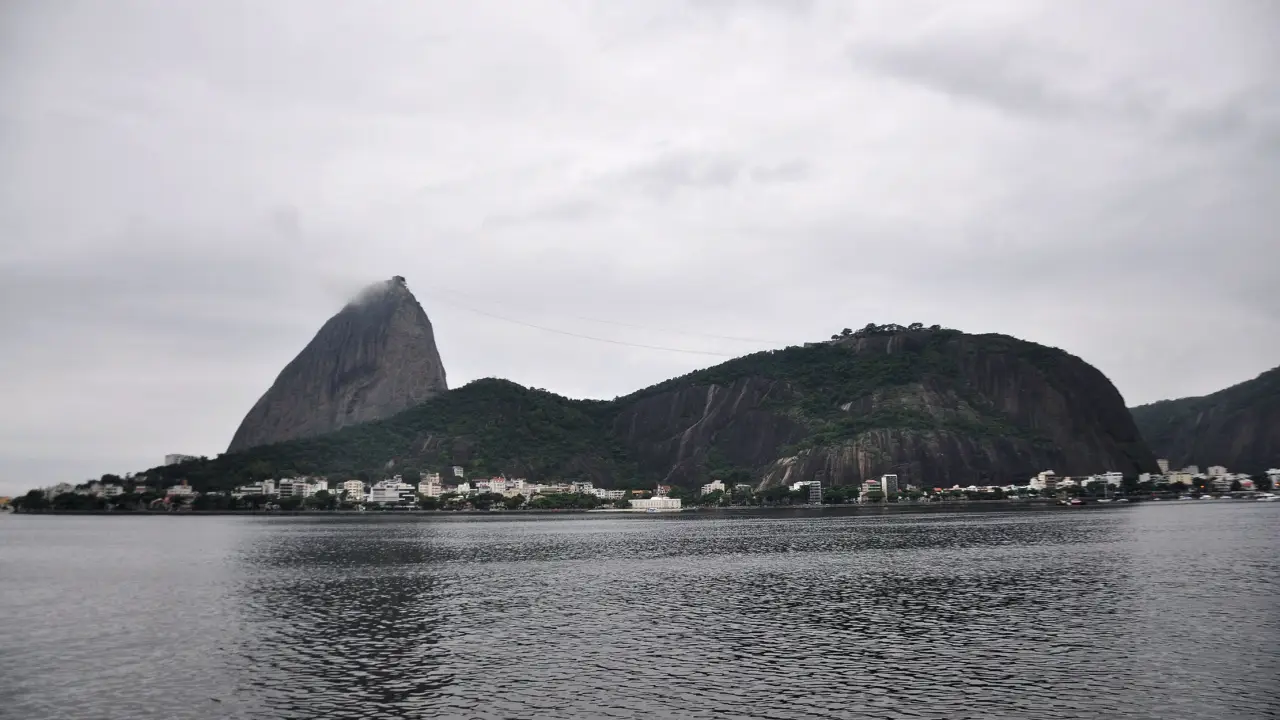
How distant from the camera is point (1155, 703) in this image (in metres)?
26.2

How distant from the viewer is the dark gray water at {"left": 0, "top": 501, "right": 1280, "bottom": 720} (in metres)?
28.0

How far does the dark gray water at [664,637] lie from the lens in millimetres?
27969

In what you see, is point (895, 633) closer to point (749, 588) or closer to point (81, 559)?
point (749, 588)

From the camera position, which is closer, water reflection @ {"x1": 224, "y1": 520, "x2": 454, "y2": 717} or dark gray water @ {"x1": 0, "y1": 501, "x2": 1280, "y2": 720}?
dark gray water @ {"x1": 0, "y1": 501, "x2": 1280, "y2": 720}

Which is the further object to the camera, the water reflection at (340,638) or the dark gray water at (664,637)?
the water reflection at (340,638)

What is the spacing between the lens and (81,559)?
8825 cm

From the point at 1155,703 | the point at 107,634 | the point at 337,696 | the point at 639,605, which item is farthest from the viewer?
the point at 639,605

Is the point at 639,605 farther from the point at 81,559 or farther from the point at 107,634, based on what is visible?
the point at 81,559

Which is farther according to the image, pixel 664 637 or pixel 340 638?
pixel 340 638

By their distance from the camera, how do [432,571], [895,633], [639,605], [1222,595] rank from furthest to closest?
[432,571]
[639,605]
[1222,595]
[895,633]

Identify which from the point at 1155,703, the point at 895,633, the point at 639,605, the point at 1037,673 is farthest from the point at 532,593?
the point at 1155,703

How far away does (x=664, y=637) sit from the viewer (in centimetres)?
3928

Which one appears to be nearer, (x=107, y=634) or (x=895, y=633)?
(x=895, y=633)

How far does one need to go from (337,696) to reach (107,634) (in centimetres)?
2006
